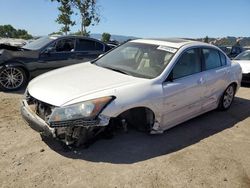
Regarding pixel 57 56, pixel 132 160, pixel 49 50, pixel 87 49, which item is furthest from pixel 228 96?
pixel 49 50

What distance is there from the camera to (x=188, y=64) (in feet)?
17.3

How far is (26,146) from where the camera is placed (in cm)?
429

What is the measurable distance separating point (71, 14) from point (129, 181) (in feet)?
69.8

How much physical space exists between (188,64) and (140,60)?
87cm

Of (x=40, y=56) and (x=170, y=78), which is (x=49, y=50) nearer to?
(x=40, y=56)

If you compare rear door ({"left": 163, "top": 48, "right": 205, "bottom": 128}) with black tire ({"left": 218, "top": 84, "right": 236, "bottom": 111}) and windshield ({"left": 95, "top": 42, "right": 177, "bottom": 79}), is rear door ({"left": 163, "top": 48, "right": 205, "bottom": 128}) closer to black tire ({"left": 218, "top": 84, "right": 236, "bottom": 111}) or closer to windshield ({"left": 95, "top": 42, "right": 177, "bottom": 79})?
windshield ({"left": 95, "top": 42, "right": 177, "bottom": 79})

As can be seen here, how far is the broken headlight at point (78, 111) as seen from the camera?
3758mm

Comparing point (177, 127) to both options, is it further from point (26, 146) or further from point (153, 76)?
point (26, 146)

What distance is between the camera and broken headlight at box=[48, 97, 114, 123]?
3.76 meters

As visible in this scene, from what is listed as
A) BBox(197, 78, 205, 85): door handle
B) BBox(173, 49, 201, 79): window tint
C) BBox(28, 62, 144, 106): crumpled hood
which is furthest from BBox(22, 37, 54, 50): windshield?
BBox(197, 78, 205, 85): door handle

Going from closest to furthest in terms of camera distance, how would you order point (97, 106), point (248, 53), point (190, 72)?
1. point (97, 106)
2. point (190, 72)
3. point (248, 53)

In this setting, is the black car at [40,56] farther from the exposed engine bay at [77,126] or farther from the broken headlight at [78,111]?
the broken headlight at [78,111]

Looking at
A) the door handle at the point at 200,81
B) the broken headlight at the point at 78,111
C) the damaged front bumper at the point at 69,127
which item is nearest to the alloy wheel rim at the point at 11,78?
the damaged front bumper at the point at 69,127

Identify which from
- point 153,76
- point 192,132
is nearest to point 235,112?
point 192,132
